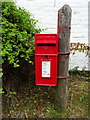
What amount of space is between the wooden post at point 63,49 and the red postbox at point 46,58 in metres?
0.15

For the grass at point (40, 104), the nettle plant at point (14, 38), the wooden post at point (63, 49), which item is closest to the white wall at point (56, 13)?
the nettle plant at point (14, 38)

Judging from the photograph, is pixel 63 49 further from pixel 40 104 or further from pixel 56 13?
pixel 56 13

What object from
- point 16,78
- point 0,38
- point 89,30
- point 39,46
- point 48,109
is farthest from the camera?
point 89,30

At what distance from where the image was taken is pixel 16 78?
9.80 ft

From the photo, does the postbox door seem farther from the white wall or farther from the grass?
the white wall

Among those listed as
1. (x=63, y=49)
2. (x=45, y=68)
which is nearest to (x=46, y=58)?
(x=45, y=68)

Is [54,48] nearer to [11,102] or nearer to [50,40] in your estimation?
[50,40]

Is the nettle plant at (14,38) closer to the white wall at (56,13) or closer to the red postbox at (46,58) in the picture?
the red postbox at (46,58)

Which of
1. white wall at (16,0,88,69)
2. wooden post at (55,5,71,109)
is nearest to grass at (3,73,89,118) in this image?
wooden post at (55,5,71,109)

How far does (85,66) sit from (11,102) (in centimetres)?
257

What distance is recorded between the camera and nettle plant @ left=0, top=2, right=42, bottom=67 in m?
2.27

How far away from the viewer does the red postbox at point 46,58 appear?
7.76ft

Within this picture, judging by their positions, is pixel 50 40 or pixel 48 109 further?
pixel 48 109

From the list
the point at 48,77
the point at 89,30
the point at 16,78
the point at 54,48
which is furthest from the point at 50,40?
the point at 89,30
